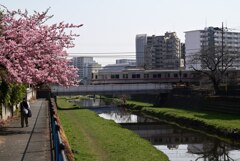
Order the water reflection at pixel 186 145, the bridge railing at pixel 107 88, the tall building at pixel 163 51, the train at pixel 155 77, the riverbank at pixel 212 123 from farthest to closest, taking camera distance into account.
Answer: the tall building at pixel 163 51
the train at pixel 155 77
the bridge railing at pixel 107 88
the riverbank at pixel 212 123
the water reflection at pixel 186 145

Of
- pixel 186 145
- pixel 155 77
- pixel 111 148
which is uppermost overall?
pixel 155 77

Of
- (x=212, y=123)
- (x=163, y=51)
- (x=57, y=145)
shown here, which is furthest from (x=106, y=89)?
(x=163, y=51)

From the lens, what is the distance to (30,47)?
55.4 ft

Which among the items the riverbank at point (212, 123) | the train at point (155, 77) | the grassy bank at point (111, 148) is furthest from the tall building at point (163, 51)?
the grassy bank at point (111, 148)

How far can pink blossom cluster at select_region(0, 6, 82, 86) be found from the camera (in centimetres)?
1585

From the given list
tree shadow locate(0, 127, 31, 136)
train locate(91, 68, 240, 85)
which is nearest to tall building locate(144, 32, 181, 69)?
train locate(91, 68, 240, 85)

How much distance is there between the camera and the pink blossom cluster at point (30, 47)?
15852 millimetres

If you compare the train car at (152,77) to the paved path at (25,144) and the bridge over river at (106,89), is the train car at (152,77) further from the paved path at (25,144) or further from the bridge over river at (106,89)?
Answer: the paved path at (25,144)

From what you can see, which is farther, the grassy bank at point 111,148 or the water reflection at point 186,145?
the water reflection at point 186,145

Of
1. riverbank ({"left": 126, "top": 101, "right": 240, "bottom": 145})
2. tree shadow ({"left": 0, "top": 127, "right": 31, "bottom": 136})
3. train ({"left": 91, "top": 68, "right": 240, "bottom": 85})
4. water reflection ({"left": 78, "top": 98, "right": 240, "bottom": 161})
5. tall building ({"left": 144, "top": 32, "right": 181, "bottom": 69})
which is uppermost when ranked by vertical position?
tall building ({"left": 144, "top": 32, "right": 181, "bottom": 69})

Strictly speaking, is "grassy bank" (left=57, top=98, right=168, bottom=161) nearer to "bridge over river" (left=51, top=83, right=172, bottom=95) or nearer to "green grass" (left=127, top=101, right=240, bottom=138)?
"green grass" (left=127, top=101, right=240, bottom=138)

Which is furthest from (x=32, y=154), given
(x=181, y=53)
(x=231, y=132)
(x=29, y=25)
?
(x=181, y=53)

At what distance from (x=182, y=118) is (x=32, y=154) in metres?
32.9

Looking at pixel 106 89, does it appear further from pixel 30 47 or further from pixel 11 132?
pixel 30 47
